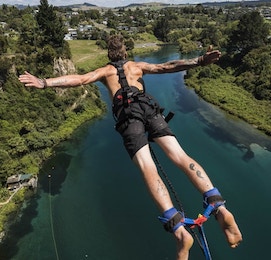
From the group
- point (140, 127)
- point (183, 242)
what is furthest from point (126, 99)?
point (183, 242)

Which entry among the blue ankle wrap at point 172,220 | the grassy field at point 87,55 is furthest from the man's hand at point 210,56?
the grassy field at point 87,55

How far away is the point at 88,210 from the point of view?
19469 millimetres

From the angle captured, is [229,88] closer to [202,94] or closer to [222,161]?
[202,94]

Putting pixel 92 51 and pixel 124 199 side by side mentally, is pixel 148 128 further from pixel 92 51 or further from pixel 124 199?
pixel 92 51

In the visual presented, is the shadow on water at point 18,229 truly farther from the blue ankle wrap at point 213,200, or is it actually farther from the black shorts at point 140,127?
the blue ankle wrap at point 213,200

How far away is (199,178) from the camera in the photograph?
375 cm

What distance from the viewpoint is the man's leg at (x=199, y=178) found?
3477 mm

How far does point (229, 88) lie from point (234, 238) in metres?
36.6

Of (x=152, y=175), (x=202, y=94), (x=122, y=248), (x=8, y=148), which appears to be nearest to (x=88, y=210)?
(x=122, y=248)

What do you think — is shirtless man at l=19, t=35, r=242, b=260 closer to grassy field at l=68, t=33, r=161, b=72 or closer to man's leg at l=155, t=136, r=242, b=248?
man's leg at l=155, t=136, r=242, b=248

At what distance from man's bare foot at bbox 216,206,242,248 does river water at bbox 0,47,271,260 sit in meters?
13.6

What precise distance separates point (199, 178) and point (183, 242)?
0.80m

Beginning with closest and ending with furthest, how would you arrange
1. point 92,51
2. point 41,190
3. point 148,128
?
1. point 148,128
2. point 41,190
3. point 92,51

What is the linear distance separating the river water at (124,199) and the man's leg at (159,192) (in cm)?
1358
